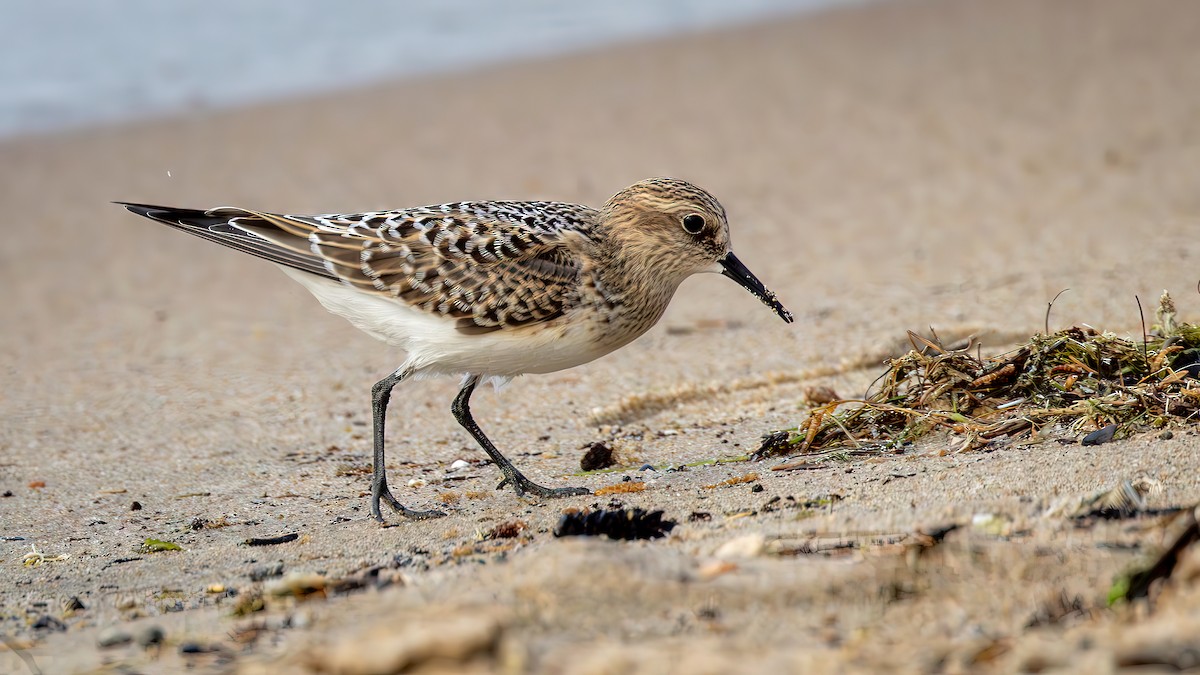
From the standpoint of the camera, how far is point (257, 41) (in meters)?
15.8

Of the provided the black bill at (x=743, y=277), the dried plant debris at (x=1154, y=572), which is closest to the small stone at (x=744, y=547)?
the dried plant debris at (x=1154, y=572)

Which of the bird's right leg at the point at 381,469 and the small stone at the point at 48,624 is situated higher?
the bird's right leg at the point at 381,469

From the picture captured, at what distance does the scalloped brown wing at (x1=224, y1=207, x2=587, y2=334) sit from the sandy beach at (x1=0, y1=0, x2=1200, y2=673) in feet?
2.56

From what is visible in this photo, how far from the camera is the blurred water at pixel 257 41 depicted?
14.0m

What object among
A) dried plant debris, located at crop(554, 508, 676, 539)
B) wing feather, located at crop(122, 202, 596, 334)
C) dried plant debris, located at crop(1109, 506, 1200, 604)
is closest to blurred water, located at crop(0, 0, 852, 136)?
wing feather, located at crop(122, 202, 596, 334)

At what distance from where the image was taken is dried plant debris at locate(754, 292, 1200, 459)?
177 inches

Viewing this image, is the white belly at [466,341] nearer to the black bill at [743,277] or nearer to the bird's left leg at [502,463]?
the bird's left leg at [502,463]

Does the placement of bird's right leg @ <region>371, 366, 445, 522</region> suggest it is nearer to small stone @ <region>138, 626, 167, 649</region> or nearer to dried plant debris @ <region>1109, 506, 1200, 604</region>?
small stone @ <region>138, 626, 167, 649</region>

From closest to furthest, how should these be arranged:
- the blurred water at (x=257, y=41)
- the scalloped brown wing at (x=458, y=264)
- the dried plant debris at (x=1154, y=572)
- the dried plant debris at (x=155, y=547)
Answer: the dried plant debris at (x=1154, y=572), the dried plant debris at (x=155, y=547), the scalloped brown wing at (x=458, y=264), the blurred water at (x=257, y=41)

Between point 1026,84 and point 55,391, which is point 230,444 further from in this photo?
point 1026,84

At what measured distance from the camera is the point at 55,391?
7000 millimetres

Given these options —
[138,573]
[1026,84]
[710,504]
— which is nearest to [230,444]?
[138,573]

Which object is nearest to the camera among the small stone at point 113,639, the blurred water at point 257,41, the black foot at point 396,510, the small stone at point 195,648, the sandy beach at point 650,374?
the sandy beach at point 650,374

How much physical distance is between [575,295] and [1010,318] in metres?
2.75
